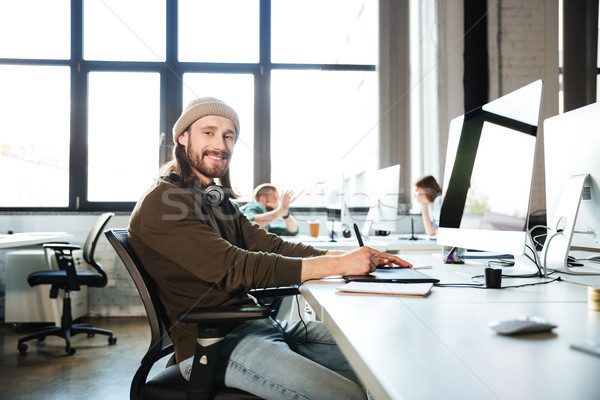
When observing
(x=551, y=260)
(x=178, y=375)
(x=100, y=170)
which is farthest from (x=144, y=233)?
(x=100, y=170)

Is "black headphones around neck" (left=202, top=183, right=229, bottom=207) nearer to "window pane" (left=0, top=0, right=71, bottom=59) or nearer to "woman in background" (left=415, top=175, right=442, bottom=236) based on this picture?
"woman in background" (left=415, top=175, right=442, bottom=236)

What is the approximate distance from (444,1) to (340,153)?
1.72 metres

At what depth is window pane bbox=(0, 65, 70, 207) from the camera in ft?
14.0

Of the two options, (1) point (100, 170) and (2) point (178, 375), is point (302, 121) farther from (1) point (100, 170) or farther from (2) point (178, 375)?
(2) point (178, 375)

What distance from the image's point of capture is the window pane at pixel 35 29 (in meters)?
4.27

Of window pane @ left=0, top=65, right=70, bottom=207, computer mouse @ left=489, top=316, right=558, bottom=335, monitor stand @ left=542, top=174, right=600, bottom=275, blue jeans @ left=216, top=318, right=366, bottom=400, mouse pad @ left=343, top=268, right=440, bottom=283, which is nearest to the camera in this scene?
computer mouse @ left=489, top=316, right=558, bottom=335

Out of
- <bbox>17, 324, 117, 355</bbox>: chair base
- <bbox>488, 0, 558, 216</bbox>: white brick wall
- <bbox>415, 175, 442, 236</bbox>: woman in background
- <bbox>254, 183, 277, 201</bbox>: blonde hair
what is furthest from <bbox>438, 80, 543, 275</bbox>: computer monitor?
<bbox>488, 0, 558, 216</bbox>: white brick wall

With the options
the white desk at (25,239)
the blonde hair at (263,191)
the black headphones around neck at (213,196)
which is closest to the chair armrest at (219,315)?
the black headphones around neck at (213,196)

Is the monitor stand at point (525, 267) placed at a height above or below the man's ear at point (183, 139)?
below

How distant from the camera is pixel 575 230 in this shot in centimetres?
141

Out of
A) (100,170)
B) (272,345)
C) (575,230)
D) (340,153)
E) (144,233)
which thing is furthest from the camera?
(340,153)

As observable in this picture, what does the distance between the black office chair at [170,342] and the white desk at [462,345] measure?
192mm

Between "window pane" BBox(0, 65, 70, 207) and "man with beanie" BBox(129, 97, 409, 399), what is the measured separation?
3.42 metres

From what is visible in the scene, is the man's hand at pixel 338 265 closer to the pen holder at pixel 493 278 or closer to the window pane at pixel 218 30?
the pen holder at pixel 493 278
